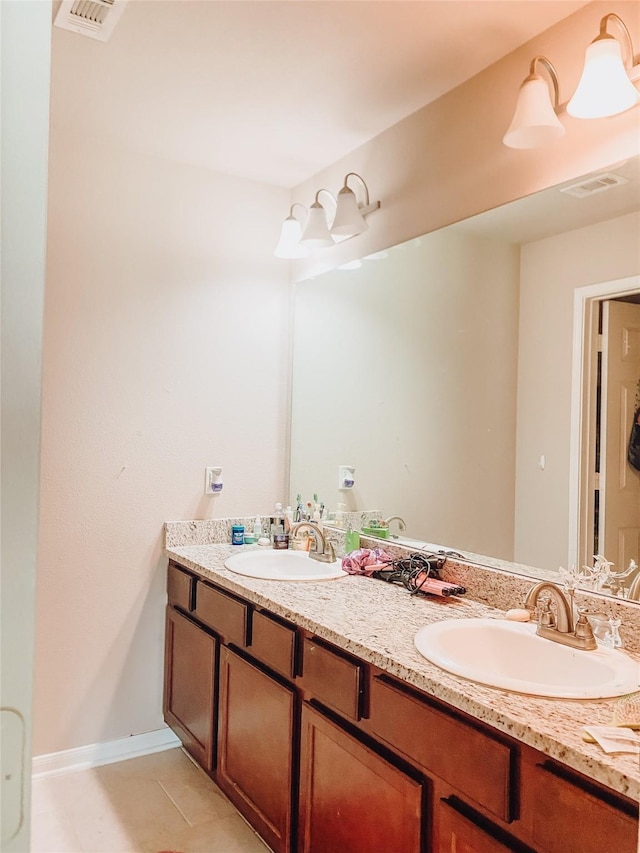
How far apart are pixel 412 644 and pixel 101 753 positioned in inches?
68.4

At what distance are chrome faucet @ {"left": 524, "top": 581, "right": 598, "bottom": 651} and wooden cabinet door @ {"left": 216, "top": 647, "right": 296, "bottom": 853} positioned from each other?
73 centimetres

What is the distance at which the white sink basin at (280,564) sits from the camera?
235 cm

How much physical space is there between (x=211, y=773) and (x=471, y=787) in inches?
56.0

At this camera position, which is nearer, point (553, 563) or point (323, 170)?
point (553, 563)

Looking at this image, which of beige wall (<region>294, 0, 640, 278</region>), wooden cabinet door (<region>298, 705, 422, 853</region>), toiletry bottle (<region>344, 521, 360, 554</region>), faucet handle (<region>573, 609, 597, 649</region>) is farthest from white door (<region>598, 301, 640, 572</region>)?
toiletry bottle (<region>344, 521, 360, 554</region>)

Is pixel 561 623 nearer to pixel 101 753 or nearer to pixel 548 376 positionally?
pixel 548 376

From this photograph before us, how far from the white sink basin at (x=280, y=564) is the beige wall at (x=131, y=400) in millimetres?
417

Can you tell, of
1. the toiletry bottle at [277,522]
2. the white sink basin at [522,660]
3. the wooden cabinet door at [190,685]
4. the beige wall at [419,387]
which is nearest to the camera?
the white sink basin at [522,660]

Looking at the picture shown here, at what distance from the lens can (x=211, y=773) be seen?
7.47 feet

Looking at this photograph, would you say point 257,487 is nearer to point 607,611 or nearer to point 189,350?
point 189,350

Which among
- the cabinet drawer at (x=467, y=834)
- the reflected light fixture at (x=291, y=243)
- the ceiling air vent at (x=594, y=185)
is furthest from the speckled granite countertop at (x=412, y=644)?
the reflected light fixture at (x=291, y=243)

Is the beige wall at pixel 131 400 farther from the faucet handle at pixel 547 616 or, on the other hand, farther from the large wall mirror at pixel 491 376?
the faucet handle at pixel 547 616

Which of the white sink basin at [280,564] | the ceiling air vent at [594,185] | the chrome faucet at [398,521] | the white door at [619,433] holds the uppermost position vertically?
the ceiling air vent at [594,185]

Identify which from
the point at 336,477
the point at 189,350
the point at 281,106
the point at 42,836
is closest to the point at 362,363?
the point at 336,477
